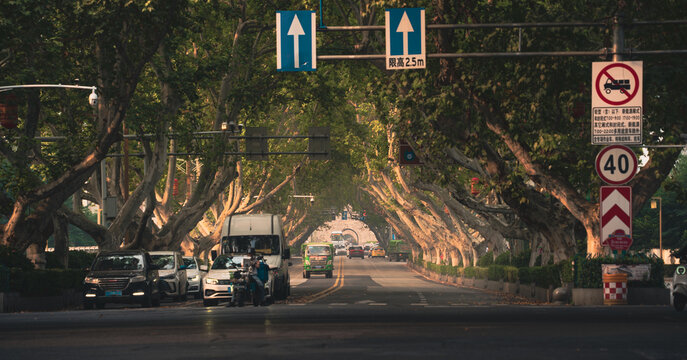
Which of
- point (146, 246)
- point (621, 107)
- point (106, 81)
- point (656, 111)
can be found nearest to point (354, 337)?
point (621, 107)

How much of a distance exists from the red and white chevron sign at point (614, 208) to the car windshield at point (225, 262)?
13.2 meters

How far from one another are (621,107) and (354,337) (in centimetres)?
849

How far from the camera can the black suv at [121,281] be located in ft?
95.5

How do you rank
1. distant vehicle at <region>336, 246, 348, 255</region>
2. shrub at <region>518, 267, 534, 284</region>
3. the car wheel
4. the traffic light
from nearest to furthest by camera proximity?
the car wheel, shrub at <region>518, 267, 534, 284</region>, the traffic light, distant vehicle at <region>336, 246, 348, 255</region>

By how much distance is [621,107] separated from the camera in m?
20.0

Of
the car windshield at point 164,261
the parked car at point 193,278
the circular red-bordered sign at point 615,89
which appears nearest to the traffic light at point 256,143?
the parked car at point 193,278

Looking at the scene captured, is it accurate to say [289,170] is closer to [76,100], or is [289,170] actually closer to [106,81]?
[76,100]

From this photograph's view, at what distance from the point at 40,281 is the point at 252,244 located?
8286mm

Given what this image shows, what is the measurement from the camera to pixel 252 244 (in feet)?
115

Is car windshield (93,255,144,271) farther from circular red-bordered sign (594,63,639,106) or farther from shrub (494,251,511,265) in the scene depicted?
shrub (494,251,511,265)

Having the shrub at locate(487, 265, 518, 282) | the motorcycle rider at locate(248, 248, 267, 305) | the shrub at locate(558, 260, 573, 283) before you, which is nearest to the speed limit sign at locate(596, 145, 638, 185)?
the shrub at locate(558, 260, 573, 283)

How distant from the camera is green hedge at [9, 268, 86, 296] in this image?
27719 millimetres

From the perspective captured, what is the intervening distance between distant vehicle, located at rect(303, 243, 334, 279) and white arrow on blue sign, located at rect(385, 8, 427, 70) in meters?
54.8

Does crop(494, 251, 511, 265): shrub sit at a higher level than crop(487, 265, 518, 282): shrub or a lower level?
higher
